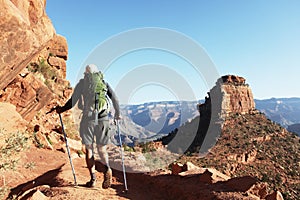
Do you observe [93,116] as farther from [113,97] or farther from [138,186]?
[138,186]

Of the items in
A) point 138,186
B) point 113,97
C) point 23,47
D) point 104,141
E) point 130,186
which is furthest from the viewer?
point 138,186

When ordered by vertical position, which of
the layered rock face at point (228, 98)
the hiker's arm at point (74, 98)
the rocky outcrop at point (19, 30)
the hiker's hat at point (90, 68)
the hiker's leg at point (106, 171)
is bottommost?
the hiker's leg at point (106, 171)

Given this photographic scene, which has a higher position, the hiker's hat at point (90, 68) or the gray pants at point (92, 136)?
the hiker's hat at point (90, 68)

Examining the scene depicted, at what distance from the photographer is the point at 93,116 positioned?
5.41 meters

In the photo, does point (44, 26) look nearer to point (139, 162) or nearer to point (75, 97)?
point (75, 97)

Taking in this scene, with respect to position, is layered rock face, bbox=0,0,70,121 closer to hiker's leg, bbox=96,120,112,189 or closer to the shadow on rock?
hiker's leg, bbox=96,120,112,189

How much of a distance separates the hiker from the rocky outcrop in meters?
1.31

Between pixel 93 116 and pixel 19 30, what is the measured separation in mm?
2163

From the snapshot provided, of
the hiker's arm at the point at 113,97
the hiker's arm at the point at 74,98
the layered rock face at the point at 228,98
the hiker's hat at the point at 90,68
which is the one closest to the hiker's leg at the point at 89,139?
the hiker's arm at the point at 74,98

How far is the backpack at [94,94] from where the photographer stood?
5406mm

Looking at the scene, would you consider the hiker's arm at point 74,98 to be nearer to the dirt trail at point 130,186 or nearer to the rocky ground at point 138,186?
the rocky ground at point 138,186

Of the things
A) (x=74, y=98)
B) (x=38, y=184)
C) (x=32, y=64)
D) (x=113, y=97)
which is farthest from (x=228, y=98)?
(x=74, y=98)

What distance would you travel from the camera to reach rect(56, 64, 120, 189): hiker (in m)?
5.40

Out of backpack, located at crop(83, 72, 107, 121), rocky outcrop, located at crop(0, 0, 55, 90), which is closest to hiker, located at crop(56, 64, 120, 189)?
backpack, located at crop(83, 72, 107, 121)
